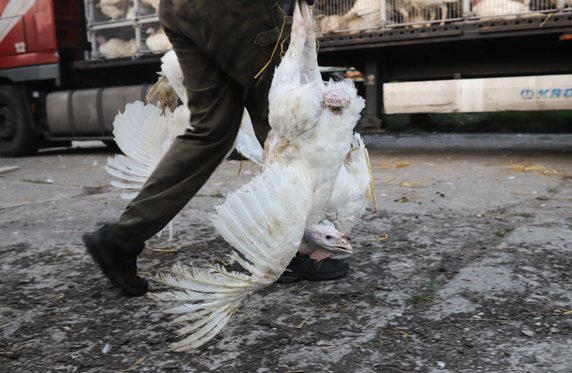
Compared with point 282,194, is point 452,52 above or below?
above

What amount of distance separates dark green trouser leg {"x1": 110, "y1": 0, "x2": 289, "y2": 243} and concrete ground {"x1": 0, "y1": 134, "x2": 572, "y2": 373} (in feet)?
1.34

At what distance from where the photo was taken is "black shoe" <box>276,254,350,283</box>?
2570mm

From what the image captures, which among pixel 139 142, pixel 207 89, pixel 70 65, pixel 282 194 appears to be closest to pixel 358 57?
pixel 70 65

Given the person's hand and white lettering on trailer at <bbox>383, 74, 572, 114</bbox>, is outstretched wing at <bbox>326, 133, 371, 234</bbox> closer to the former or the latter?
the person's hand

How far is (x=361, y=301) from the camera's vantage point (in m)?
2.33

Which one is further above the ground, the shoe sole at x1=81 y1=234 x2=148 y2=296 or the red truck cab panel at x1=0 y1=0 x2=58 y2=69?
the red truck cab panel at x1=0 y1=0 x2=58 y2=69

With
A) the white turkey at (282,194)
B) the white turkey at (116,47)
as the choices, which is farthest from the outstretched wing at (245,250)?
the white turkey at (116,47)

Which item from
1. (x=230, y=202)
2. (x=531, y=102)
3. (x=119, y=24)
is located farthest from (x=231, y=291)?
(x=119, y=24)

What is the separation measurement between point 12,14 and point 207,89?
25.7ft

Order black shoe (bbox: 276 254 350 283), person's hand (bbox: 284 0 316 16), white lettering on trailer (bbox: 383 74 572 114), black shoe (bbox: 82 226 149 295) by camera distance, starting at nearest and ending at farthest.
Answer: person's hand (bbox: 284 0 316 16)
black shoe (bbox: 82 226 149 295)
black shoe (bbox: 276 254 350 283)
white lettering on trailer (bbox: 383 74 572 114)

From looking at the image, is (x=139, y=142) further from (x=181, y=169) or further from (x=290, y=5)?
(x=290, y=5)

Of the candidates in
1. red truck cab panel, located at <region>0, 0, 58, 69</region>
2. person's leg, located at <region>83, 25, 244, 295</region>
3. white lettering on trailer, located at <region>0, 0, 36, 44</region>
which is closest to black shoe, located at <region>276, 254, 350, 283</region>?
person's leg, located at <region>83, 25, 244, 295</region>

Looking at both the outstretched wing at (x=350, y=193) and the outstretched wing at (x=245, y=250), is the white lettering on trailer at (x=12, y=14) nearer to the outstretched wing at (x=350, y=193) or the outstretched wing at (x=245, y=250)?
the outstretched wing at (x=350, y=193)

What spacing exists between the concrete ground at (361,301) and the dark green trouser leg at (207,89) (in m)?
0.41
